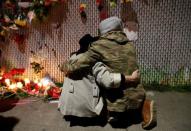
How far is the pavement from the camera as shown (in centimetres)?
464

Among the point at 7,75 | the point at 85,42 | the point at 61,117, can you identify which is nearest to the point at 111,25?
the point at 85,42

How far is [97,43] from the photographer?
181 inches

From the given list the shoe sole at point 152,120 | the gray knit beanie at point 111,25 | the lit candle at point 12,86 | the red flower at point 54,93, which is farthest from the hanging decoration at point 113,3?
the lit candle at point 12,86

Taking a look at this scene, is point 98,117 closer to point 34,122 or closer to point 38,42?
point 34,122

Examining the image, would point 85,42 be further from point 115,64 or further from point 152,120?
point 152,120

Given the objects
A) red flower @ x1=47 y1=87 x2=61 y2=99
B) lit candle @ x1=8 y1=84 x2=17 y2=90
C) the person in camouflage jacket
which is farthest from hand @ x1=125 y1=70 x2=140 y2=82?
lit candle @ x1=8 y1=84 x2=17 y2=90

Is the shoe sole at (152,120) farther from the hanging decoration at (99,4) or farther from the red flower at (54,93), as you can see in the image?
the hanging decoration at (99,4)

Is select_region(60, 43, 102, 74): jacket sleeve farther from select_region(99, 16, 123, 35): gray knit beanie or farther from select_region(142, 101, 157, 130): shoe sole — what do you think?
select_region(142, 101, 157, 130): shoe sole

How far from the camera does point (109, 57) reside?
4562 mm

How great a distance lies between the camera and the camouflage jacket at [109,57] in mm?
4555

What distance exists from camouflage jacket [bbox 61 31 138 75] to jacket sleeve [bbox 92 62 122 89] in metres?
0.08

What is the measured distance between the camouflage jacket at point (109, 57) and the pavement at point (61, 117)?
2.85 ft

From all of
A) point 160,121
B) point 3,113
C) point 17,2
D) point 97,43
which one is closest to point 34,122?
point 3,113

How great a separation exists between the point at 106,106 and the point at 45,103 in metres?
1.40
